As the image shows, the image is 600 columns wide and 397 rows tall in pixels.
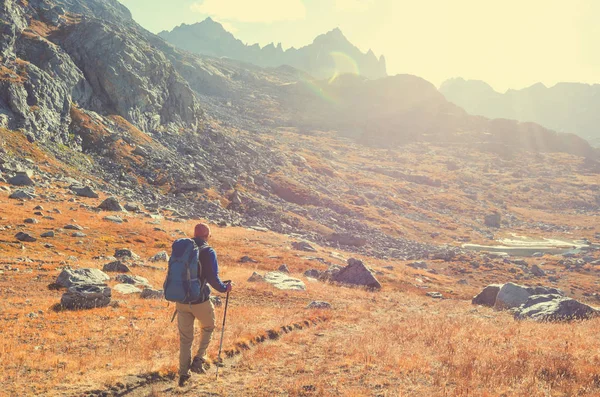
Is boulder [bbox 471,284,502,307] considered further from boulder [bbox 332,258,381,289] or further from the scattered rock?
the scattered rock

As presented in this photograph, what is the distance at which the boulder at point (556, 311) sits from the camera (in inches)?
701

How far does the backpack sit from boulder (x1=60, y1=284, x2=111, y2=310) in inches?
408

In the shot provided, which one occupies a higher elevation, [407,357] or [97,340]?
[407,357]

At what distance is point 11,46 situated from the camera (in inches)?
2675

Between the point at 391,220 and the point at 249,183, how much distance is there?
129ft

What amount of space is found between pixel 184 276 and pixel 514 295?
77.2 feet

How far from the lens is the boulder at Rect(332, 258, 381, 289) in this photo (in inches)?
1334

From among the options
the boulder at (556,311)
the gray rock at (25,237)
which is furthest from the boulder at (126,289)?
the boulder at (556,311)

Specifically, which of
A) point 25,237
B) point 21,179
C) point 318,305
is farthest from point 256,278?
point 21,179

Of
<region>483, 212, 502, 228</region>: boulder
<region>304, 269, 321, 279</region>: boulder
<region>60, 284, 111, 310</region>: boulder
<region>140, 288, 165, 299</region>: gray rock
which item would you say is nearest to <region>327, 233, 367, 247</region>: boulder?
<region>304, 269, 321, 279</region>: boulder

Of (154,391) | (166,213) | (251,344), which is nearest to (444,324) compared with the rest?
(251,344)

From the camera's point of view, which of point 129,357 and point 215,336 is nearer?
point 129,357

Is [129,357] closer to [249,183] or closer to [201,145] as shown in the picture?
[249,183]

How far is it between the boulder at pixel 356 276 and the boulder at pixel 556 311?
47.4 feet
